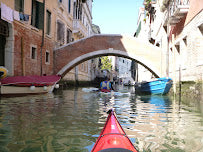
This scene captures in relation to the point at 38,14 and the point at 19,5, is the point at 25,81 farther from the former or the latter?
the point at 38,14

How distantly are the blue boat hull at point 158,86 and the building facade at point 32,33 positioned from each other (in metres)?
6.15

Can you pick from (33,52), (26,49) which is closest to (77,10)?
(33,52)

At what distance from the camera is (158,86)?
434 inches

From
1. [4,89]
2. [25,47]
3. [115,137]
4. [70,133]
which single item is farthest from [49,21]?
[115,137]

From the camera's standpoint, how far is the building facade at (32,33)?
9.89 meters

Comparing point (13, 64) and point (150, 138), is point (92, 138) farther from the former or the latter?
point (13, 64)

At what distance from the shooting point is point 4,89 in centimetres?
816

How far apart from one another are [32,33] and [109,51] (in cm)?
512

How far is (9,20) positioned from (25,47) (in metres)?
2.07

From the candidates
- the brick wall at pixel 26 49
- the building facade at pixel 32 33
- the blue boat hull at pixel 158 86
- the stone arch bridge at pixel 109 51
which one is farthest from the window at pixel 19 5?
the blue boat hull at pixel 158 86

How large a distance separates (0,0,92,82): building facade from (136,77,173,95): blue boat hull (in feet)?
20.2

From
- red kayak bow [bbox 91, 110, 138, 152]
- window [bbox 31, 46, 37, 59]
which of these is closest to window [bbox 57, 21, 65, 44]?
window [bbox 31, 46, 37, 59]

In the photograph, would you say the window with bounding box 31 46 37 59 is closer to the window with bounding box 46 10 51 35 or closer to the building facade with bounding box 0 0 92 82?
the building facade with bounding box 0 0 92 82

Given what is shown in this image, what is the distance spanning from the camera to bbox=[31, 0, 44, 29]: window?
12344 mm
